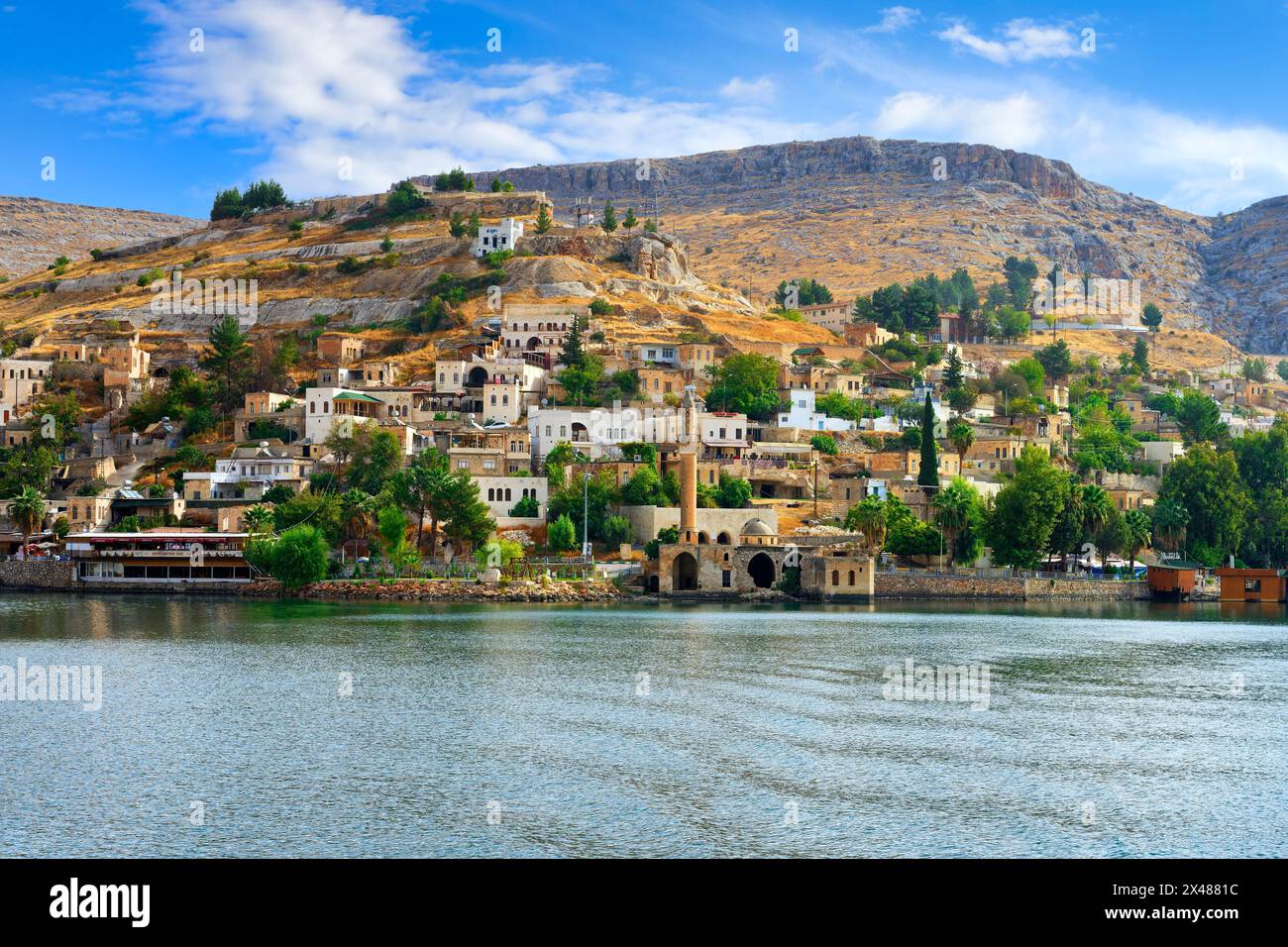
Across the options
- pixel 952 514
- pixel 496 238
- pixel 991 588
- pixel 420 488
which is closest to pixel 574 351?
pixel 420 488

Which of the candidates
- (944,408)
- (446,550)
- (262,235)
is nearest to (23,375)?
(446,550)

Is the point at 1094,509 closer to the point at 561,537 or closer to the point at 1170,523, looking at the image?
the point at 1170,523

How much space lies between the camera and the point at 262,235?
132m

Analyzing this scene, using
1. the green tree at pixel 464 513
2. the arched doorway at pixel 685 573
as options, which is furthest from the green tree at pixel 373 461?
the arched doorway at pixel 685 573

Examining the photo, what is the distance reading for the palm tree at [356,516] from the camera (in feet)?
220

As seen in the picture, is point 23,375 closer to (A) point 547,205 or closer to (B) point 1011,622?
(A) point 547,205

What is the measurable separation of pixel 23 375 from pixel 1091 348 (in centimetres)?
9670

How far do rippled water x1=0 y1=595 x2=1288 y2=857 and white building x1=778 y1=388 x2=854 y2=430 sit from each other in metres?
38.1

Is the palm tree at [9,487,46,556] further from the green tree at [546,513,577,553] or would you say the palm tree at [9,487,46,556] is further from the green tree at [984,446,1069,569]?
the green tree at [984,446,1069,569]

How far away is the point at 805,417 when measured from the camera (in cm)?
8656

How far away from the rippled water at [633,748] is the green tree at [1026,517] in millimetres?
19840

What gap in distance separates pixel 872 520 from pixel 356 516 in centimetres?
2437

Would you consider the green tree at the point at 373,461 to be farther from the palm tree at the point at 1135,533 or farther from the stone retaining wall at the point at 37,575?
the palm tree at the point at 1135,533

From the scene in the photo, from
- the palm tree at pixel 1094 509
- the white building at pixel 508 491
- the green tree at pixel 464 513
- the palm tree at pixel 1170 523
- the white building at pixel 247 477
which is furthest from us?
the palm tree at pixel 1170 523
